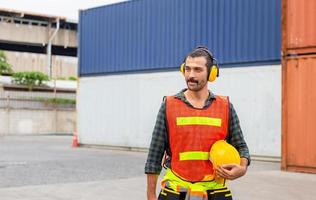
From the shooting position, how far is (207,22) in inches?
760

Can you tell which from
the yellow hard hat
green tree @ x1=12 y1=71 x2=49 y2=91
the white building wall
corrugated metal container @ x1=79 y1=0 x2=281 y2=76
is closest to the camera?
the yellow hard hat

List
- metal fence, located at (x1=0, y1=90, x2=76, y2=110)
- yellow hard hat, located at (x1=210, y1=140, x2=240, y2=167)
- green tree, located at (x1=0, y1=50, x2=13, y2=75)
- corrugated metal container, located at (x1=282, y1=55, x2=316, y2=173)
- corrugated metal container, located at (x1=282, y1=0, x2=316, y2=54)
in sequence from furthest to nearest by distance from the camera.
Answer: green tree, located at (x1=0, y1=50, x2=13, y2=75), metal fence, located at (x1=0, y1=90, x2=76, y2=110), corrugated metal container, located at (x1=282, y1=0, x2=316, y2=54), corrugated metal container, located at (x1=282, y1=55, x2=316, y2=173), yellow hard hat, located at (x1=210, y1=140, x2=240, y2=167)

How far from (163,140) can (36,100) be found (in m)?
37.0

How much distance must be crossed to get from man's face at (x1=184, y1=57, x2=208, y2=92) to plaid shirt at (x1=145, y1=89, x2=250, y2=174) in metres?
0.12

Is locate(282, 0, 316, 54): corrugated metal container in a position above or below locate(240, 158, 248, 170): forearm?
above

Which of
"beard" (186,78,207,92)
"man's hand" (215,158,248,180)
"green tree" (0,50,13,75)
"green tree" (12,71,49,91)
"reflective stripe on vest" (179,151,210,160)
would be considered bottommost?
"man's hand" (215,158,248,180)

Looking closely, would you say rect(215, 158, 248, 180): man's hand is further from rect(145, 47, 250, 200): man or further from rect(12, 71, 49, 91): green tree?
rect(12, 71, 49, 91): green tree

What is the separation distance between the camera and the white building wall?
56.5 feet

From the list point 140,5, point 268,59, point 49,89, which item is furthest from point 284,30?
point 49,89

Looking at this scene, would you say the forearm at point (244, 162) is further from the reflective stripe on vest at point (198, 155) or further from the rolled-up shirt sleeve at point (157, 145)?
the rolled-up shirt sleeve at point (157, 145)

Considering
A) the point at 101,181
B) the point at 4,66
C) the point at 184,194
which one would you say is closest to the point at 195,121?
the point at 184,194

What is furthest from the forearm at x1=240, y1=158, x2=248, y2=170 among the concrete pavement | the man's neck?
the concrete pavement

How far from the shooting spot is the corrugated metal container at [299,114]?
1363cm

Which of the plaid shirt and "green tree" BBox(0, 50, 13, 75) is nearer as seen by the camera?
the plaid shirt
